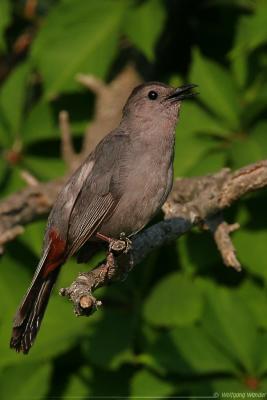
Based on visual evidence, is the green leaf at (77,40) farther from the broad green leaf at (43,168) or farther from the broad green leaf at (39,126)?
the broad green leaf at (43,168)

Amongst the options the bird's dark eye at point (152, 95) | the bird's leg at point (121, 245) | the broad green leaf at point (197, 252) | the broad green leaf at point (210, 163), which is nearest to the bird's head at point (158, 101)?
the bird's dark eye at point (152, 95)

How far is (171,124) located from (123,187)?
26.4 inches

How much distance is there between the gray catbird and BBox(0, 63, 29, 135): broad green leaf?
1265mm

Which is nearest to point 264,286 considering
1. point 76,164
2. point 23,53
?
point 76,164

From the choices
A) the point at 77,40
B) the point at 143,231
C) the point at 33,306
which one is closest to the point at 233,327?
the point at 143,231

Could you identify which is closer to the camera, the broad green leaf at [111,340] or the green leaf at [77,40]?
the broad green leaf at [111,340]

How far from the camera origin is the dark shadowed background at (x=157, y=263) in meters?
6.16

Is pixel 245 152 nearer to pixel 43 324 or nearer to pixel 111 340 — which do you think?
pixel 111 340

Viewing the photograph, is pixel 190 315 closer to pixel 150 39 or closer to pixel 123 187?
pixel 123 187

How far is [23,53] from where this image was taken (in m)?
7.79

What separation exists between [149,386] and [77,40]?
246 cm

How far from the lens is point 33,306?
5586 millimetres

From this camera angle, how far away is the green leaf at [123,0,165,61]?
6.34 meters

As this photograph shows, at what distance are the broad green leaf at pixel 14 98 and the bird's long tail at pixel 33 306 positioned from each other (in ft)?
5.76
